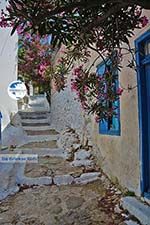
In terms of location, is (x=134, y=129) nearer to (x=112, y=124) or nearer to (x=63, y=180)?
(x=112, y=124)

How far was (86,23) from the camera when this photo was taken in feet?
8.98

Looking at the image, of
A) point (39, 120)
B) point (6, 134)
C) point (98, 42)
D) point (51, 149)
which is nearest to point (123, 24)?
point (98, 42)

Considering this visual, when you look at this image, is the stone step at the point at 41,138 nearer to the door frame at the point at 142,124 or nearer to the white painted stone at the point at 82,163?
the white painted stone at the point at 82,163

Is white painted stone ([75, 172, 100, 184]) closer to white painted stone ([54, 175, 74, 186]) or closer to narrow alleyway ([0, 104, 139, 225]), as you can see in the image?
narrow alleyway ([0, 104, 139, 225])

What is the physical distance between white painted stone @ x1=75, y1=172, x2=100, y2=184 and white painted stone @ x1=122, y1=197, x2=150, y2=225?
5.00 ft

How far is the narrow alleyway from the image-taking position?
425 cm

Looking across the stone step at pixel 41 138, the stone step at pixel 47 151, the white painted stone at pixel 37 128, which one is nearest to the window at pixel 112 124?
the stone step at pixel 47 151

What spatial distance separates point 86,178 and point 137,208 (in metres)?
2.00

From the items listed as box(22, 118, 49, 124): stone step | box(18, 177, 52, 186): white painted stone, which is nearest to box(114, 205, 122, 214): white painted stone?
box(18, 177, 52, 186): white painted stone

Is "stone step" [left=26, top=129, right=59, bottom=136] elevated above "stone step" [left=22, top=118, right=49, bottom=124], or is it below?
below

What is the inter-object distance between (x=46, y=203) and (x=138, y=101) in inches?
83.5

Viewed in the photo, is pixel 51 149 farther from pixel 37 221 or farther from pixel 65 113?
pixel 37 221

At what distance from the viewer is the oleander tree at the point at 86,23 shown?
233 centimetres

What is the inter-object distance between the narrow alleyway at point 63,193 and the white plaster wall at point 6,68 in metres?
2.34
